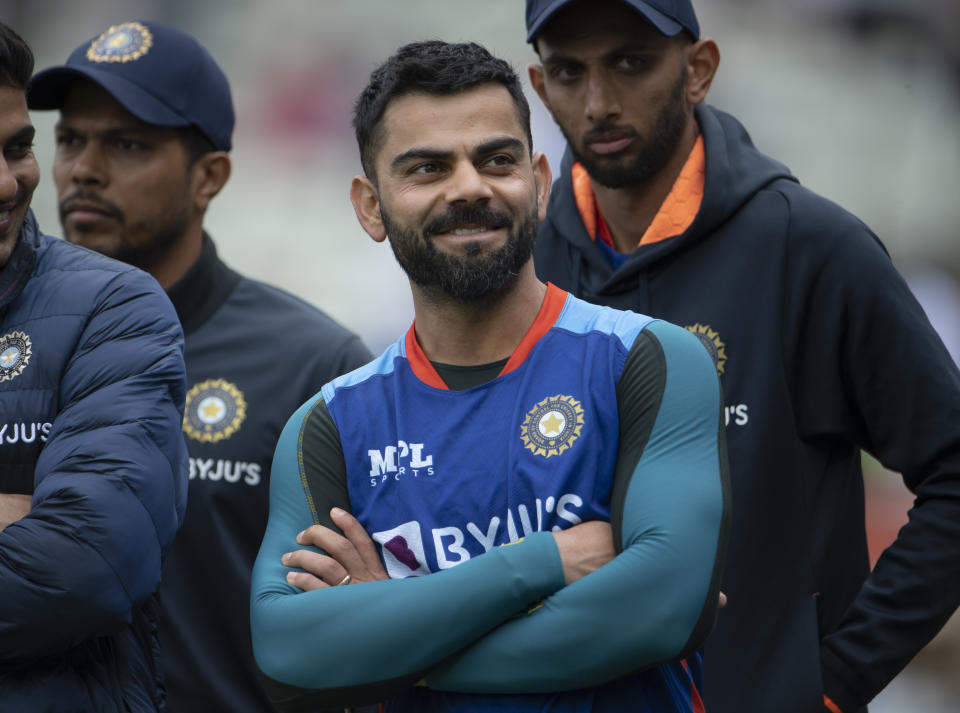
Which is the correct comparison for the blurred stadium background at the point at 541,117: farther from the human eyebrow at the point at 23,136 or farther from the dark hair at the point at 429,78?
the human eyebrow at the point at 23,136

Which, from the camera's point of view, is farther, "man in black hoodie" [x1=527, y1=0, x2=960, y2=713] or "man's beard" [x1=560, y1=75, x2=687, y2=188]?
"man's beard" [x1=560, y1=75, x2=687, y2=188]

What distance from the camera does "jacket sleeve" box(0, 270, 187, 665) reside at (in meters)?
2.28

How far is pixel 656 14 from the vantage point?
10.8 feet

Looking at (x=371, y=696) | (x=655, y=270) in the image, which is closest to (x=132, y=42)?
(x=655, y=270)

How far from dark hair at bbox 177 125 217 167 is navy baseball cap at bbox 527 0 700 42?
1126 millimetres

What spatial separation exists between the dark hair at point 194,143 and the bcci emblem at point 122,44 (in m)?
0.25

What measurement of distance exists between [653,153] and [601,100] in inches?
7.3

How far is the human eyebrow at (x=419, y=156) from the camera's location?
250 centimetres

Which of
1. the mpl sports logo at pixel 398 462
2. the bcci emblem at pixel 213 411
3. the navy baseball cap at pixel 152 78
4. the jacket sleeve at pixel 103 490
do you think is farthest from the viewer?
the navy baseball cap at pixel 152 78

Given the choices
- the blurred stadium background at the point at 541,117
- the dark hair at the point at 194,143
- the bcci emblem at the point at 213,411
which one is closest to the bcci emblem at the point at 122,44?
the dark hair at the point at 194,143

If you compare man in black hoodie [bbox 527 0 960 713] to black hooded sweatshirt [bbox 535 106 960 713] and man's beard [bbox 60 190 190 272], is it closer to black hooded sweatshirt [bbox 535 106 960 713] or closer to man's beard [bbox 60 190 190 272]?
black hooded sweatshirt [bbox 535 106 960 713]

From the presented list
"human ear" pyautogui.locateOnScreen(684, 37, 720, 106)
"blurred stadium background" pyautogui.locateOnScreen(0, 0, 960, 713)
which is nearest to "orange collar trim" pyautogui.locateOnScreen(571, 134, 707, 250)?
"human ear" pyautogui.locateOnScreen(684, 37, 720, 106)

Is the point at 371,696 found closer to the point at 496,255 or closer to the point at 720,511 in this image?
the point at 720,511

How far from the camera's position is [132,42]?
155 inches
